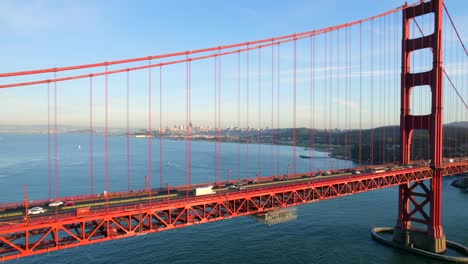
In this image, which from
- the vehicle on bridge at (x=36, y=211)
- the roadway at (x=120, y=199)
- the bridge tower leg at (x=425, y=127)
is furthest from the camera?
the bridge tower leg at (x=425, y=127)

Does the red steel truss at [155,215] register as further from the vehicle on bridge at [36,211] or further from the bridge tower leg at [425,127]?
the bridge tower leg at [425,127]

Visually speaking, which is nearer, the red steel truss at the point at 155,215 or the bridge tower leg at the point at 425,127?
the red steel truss at the point at 155,215

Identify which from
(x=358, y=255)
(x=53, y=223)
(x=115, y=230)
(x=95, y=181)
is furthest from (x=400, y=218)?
(x=95, y=181)

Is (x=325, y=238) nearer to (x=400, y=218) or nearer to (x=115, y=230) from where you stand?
(x=400, y=218)

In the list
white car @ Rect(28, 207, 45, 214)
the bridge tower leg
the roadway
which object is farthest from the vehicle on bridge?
the bridge tower leg

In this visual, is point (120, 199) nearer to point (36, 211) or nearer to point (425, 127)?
point (36, 211)

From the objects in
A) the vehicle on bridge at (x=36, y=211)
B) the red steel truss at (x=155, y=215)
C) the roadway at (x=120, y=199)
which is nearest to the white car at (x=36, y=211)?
the vehicle on bridge at (x=36, y=211)

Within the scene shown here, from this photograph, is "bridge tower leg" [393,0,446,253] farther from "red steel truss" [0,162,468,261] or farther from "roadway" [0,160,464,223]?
"roadway" [0,160,464,223]
